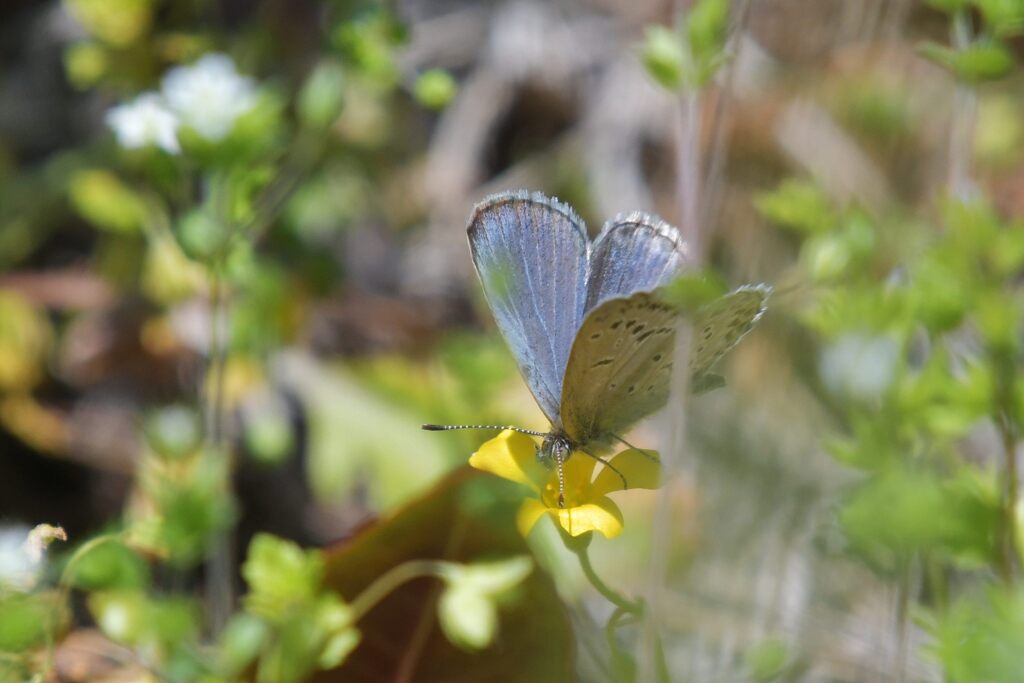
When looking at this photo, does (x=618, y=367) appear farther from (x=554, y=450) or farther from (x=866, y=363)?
(x=866, y=363)

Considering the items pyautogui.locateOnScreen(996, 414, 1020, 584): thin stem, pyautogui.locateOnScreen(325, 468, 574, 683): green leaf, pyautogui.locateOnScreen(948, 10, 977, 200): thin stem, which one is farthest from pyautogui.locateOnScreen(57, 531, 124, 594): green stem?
pyautogui.locateOnScreen(948, 10, 977, 200): thin stem

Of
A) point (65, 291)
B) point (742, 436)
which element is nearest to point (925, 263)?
point (742, 436)

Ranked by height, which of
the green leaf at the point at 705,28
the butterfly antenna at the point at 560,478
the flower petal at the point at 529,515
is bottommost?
the butterfly antenna at the point at 560,478

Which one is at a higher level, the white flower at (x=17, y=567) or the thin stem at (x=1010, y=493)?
the white flower at (x=17, y=567)

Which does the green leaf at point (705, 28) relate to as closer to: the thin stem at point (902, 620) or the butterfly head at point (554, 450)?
the butterfly head at point (554, 450)

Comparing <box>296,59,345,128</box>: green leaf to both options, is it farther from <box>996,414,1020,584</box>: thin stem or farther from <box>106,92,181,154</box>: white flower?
<box>996,414,1020,584</box>: thin stem

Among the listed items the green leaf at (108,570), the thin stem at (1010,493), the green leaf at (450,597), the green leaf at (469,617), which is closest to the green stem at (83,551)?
the green leaf at (108,570)

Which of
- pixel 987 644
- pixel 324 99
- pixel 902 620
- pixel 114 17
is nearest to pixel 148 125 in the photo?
pixel 324 99

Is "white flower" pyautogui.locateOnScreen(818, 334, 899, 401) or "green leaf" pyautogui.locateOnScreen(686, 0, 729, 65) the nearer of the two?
"white flower" pyautogui.locateOnScreen(818, 334, 899, 401)
